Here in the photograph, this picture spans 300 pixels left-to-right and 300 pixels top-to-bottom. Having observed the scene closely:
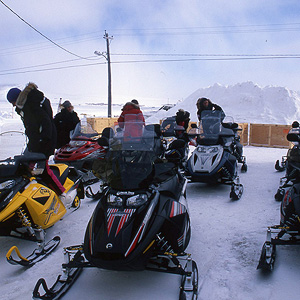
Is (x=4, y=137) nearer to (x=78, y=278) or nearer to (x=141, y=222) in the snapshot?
(x=78, y=278)

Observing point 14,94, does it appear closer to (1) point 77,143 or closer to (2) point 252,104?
(1) point 77,143

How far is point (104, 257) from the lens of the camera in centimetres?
231

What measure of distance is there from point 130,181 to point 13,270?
150cm

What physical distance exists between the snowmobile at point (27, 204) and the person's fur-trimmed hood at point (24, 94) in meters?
0.86

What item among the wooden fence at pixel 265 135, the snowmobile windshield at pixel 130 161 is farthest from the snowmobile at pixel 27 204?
the wooden fence at pixel 265 135

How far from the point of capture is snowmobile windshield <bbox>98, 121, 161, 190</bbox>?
267 cm

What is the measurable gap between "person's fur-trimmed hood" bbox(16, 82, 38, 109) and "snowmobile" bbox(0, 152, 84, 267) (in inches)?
34.0

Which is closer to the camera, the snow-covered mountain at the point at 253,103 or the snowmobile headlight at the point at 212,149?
the snowmobile headlight at the point at 212,149

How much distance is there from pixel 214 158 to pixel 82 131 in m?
2.92

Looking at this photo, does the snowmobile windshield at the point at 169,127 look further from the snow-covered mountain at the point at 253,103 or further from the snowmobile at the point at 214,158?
the snow-covered mountain at the point at 253,103

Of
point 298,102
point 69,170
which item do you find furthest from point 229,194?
point 298,102

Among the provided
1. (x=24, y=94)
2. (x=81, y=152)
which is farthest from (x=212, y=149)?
(x=24, y=94)

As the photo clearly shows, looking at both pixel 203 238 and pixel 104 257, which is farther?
pixel 203 238

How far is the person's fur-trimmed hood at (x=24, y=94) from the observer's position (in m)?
3.92
